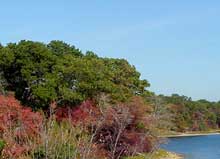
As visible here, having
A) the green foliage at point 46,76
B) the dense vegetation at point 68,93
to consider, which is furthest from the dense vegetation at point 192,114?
the green foliage at point 46,76

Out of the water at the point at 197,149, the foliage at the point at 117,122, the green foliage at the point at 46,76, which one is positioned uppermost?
the green foliage at the point at 46,76

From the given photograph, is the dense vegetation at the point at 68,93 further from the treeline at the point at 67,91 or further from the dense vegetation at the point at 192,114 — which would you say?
the dense vegetation at the point at 192,114

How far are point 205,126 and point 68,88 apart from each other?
71.6 meters

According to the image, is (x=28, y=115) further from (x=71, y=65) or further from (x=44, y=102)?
(x=71, y=65)

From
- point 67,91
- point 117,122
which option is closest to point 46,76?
point 67,91

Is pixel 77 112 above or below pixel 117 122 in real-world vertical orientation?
above

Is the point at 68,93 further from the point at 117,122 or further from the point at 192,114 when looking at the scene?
the point at 192,114

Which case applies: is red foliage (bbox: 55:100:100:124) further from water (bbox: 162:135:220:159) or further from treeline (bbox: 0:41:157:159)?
water (bbox: 162:135:220:159)

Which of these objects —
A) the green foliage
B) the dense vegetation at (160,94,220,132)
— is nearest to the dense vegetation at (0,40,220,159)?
the green foliage

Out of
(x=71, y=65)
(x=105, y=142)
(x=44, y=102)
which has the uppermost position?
(x=71, y=65)

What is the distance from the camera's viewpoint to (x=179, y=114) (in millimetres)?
86938

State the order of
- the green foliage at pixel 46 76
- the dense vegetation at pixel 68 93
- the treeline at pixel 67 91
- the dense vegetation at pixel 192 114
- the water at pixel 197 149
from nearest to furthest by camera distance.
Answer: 1. the dense vegetation at pixel 68 93
2. the treeline at pixel 67 91
3. the green foliage at pixel 46 76
4. the water at pixel 197 149
5. the dense vegetation at pixel 192 114

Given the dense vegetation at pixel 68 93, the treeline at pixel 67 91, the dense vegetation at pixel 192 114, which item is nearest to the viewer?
the dense vegetation at pixel 68 93

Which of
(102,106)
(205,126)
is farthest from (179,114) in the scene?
(102,106)
